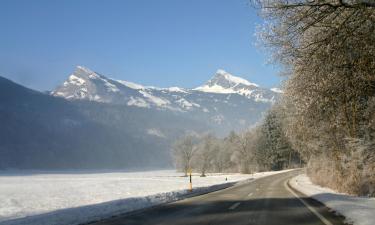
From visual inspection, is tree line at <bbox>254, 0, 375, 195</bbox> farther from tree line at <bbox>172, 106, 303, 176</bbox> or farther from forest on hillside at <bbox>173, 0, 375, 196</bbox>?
tree line at <bbox>172, 106, 303, 176</bbox>

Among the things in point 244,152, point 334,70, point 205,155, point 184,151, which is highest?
point 184,151

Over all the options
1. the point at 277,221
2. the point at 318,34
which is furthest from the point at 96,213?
the point at 318,34

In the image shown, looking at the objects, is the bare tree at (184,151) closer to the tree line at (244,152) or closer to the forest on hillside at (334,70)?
the tree line at (244,152)

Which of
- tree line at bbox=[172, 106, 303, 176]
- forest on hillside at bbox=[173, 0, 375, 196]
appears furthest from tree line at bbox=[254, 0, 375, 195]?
tree line at bbox=[172, 106, 303, 176]

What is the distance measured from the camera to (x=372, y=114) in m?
20.0

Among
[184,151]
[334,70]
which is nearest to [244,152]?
[184,151]

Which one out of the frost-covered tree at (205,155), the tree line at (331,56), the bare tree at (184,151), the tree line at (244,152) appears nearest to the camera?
the tree line at (331,56)

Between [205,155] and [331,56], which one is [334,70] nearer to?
[331,56]

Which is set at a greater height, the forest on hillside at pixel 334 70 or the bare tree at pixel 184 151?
the bare tree at pixel 184 151

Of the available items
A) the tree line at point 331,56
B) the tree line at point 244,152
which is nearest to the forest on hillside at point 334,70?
the tree line at point 331,56

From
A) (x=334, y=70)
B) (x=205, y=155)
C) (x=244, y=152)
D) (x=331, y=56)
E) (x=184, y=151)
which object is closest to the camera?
(x=331, y=56)

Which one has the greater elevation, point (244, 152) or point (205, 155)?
point (205, 155)

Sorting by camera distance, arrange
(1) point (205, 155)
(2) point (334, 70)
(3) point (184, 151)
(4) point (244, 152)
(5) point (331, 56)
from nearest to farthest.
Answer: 1. (5) point (331, 56)
2. (2) point (334, 70)
3. (4) point (244, 152)
4. (3) point (184, 151)
5. (1) point (205, 155)

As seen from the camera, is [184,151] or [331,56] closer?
[331,56]
